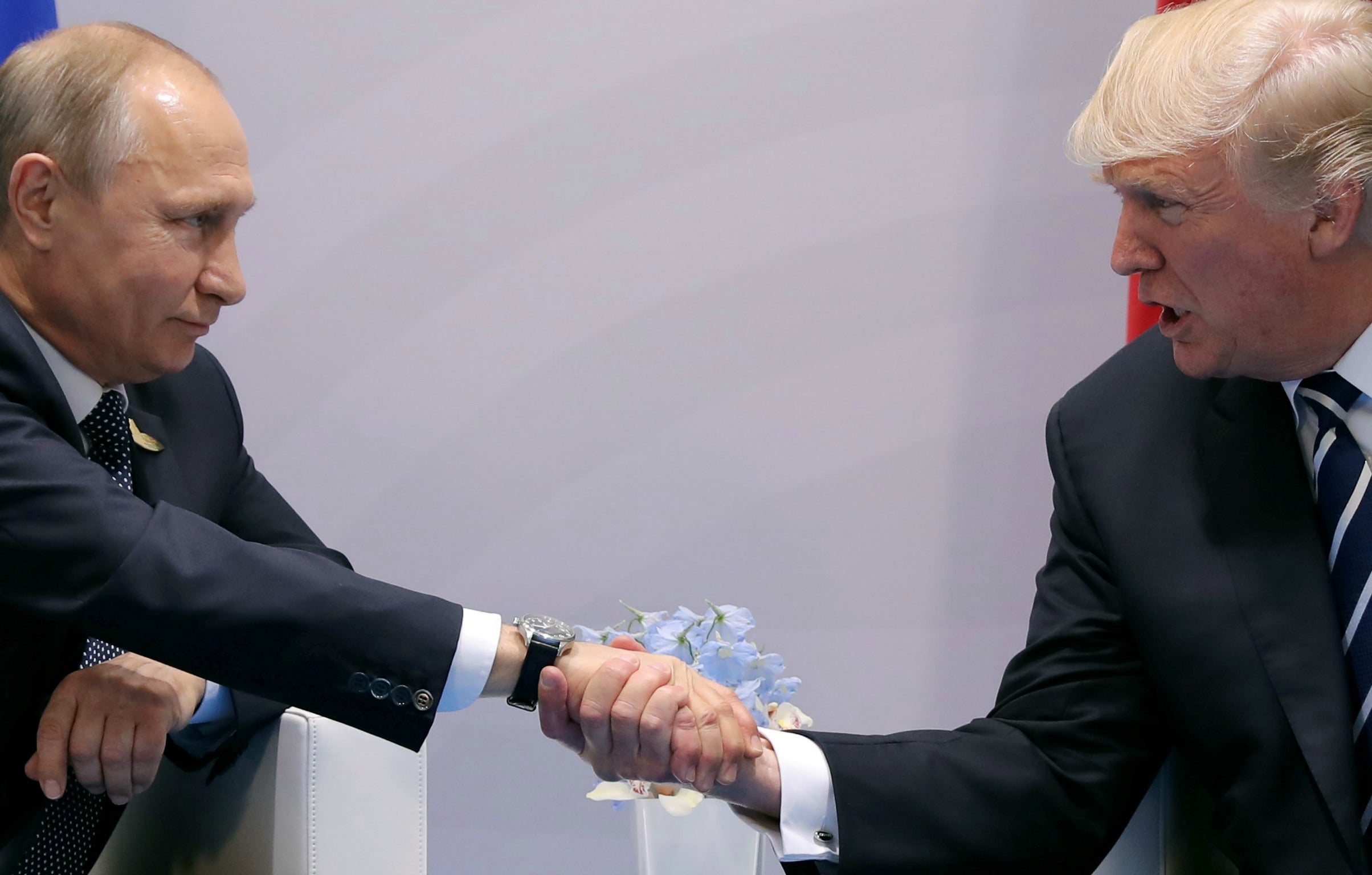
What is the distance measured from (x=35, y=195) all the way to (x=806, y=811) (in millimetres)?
1180

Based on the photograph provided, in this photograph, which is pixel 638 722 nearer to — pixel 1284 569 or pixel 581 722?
pixel 581 722

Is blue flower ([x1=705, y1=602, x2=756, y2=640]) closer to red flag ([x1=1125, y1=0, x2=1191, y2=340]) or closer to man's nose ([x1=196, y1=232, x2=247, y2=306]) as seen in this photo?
man's nose ([x1=196, y1=232, x2=247, y2=306])

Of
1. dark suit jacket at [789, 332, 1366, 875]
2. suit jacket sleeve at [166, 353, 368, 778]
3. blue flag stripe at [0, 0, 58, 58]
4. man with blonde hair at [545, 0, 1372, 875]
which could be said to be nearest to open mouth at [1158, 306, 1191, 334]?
man with blonde hair at [545, 0, 1372, 875]

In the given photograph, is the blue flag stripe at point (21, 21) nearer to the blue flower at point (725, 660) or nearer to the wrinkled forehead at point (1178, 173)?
the blue flower at point (725, 660)

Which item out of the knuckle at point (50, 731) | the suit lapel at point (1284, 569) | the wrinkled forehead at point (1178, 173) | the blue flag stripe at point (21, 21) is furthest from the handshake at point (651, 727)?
the blue flag stripe at point (21, 21)

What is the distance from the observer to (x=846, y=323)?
2859 millimetres

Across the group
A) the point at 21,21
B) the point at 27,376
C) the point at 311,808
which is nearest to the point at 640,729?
the point at 311,808

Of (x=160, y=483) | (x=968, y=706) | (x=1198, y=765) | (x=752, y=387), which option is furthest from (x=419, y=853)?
(x=968, y=706)

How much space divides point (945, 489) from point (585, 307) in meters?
0.87

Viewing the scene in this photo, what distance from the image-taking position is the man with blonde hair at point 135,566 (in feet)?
4.72

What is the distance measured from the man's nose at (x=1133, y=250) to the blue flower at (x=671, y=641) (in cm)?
75

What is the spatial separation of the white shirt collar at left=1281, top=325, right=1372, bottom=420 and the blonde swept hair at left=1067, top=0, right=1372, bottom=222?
0.43 feet

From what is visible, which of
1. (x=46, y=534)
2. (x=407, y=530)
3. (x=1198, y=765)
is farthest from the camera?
(x=407, y=530)

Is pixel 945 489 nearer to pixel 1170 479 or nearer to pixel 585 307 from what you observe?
pixel 585 307
